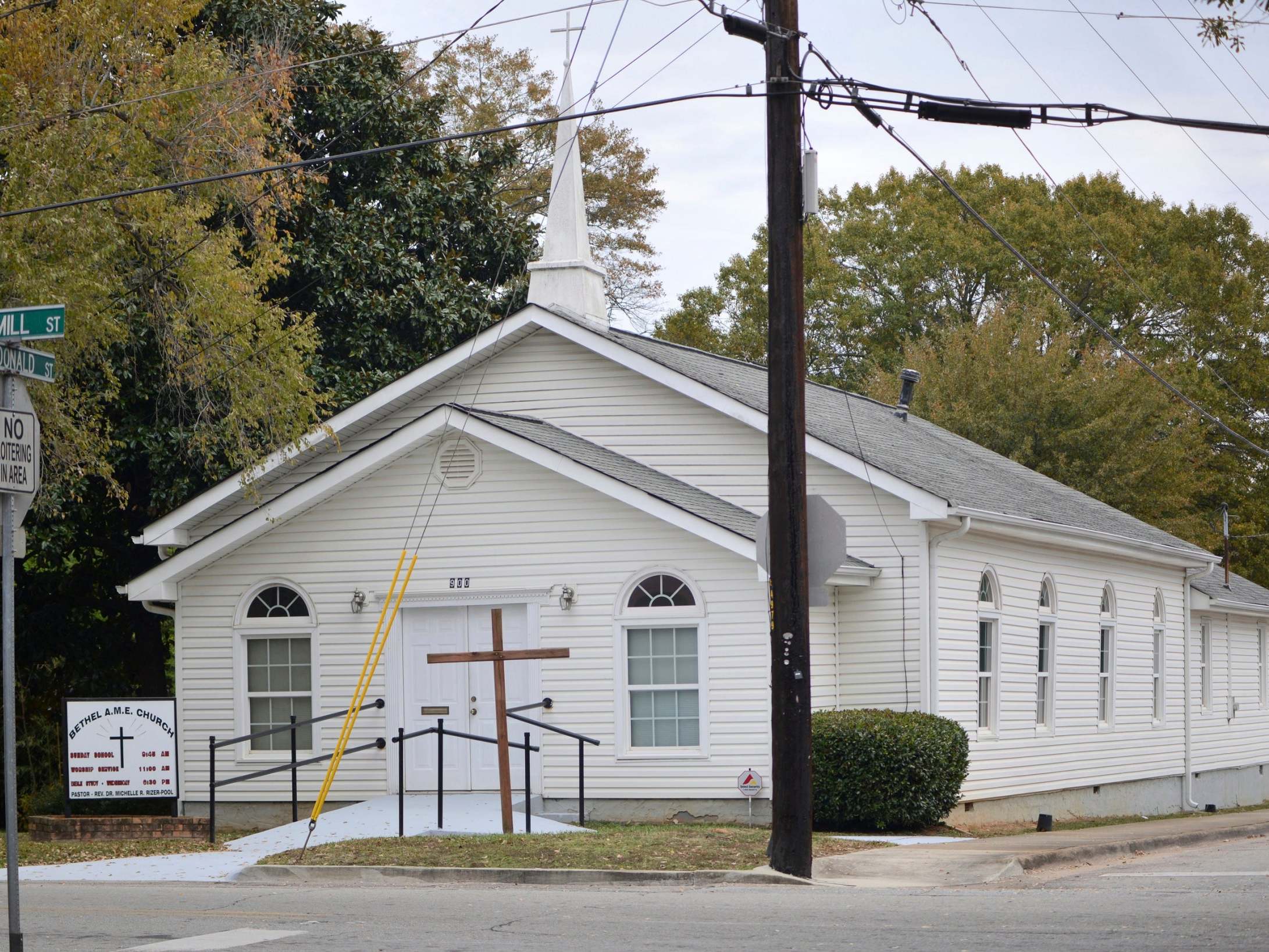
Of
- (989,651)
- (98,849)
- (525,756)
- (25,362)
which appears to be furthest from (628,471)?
(25,362)

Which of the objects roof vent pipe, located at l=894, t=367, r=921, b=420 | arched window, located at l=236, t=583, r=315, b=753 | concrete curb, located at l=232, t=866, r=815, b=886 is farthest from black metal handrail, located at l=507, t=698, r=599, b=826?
roof vent pipe, located at l=894, t=367, r=921, b=420

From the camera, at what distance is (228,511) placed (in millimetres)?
21188

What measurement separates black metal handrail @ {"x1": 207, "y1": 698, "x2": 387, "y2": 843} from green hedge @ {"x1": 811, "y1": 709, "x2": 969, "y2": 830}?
5.17m

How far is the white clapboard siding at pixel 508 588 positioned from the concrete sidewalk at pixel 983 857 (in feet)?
10.7

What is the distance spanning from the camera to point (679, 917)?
34.9ft

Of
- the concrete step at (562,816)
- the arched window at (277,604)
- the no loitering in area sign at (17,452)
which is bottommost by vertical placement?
the concrete step at (562,816)

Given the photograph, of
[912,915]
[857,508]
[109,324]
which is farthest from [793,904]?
[109,324]

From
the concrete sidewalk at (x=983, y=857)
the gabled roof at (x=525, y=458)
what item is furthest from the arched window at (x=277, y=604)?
the concrete sidewalk at (x=983, y=857)

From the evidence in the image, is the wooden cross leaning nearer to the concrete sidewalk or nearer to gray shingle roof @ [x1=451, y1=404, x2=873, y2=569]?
gray shingle roof @ [x1=451, y1=404, x2=873, y2=569]

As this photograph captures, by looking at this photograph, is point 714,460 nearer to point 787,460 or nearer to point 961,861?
point 787,460

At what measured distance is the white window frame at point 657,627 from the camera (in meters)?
18.3

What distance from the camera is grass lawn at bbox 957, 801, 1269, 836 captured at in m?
19.4

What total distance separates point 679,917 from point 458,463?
962 cm

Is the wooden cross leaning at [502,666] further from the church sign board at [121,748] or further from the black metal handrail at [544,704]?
the church sign board at [121,748]
